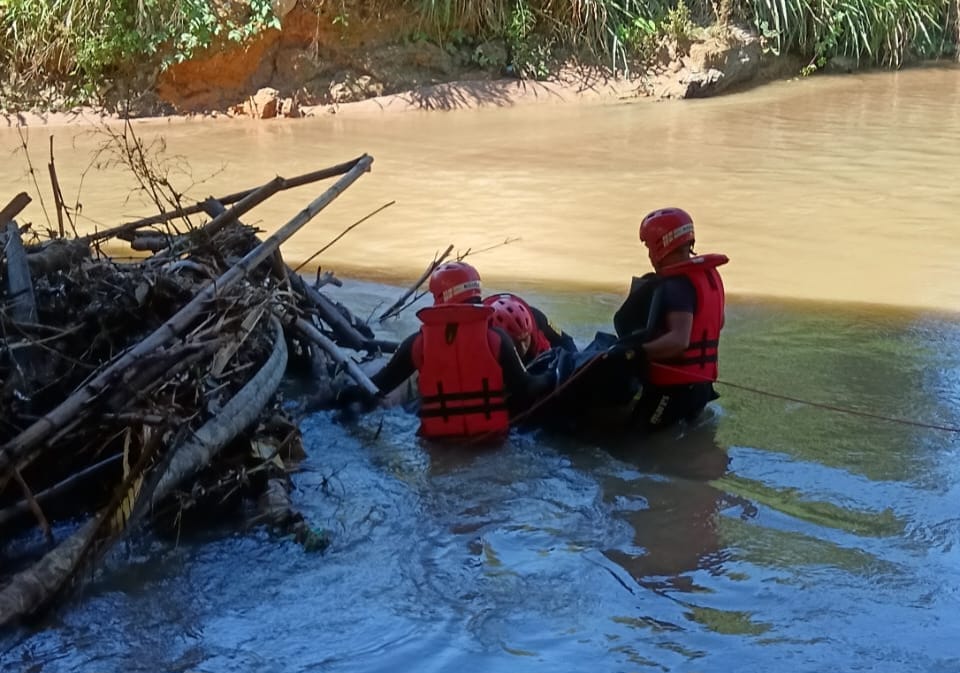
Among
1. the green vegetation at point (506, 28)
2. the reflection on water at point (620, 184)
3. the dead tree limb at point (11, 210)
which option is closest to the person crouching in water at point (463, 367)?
the dead tree limb at point (11, 210)

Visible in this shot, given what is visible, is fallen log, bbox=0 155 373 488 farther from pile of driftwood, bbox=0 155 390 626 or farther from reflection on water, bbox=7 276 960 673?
reflection on water, bbox=7 276 960 673

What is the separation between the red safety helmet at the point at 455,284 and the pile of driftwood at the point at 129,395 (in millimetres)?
506

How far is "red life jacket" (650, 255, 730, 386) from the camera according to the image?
4891 millimetres

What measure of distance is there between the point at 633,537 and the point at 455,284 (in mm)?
1488

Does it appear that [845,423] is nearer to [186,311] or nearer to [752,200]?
[186,311]

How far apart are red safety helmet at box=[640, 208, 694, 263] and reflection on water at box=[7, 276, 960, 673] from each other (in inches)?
32.6

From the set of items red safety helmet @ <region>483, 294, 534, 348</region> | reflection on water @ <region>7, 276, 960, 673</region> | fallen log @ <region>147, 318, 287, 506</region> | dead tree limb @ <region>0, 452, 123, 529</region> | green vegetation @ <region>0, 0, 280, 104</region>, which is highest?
green vegetation @ <region>0, 0, 280, 104</region>

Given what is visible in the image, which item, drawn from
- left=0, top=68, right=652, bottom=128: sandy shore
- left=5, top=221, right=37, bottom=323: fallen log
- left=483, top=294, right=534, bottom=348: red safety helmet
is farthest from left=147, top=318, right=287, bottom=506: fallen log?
left=0, top=68, right=652, bottom=128: sandy shore

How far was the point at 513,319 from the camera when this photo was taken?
528cm

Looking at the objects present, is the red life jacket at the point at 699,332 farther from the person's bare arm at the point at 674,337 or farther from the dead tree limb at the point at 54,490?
the dead tree limb at the point at 54,490

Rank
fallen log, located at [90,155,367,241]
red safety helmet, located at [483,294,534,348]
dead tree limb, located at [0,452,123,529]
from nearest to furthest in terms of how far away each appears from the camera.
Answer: dead tree limb, located at [0,452,123,529] → fallen log, located at [90,155,367,241] → red safety helmet, located at [483,294,534,348]

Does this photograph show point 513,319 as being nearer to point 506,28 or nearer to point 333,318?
point 333,318

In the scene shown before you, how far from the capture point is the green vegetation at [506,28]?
1556 centimetres

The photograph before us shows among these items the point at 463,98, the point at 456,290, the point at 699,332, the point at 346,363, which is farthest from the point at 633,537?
the point at 463,98
